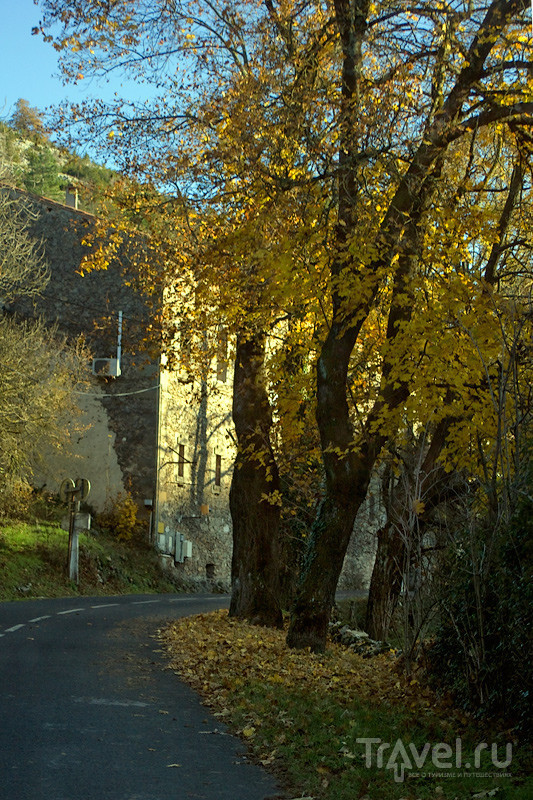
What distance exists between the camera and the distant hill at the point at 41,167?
54.2 ft

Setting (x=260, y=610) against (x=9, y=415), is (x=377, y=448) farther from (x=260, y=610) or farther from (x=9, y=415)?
(x=9, y=415)

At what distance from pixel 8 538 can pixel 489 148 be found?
17.7m

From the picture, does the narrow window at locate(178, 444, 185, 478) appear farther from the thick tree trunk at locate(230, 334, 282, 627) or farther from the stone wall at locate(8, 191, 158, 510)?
the thick tree trunk at locate(230, 334, 282, 627)

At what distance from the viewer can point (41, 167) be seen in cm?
9662

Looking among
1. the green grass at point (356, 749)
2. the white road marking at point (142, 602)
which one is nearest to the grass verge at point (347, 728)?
the green grass at point (356, 749)

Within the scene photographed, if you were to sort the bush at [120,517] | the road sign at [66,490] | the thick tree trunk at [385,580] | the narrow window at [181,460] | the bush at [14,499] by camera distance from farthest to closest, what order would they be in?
the narrow window at [181,460]
the bush at [120,517]
the road sign at [66,490]
the bush at [14,499]
the thick tree trunk at [385,580]

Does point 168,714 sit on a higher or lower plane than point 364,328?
lower

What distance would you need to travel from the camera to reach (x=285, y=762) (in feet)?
22.5

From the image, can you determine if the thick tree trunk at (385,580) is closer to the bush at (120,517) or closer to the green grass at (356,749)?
the green grass at (356,749)

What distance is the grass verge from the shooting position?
6.13m

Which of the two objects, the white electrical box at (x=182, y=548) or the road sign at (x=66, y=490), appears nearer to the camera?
the road sign at (x=66, y=490)

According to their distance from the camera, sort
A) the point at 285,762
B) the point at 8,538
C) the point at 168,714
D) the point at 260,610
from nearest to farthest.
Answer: the point at 285,762
the point at 168,714
the point at 260,610
the point at 8,538

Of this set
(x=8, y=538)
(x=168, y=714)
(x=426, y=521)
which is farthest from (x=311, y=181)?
(x=8, y=538)

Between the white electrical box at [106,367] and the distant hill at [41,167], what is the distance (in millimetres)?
5450
